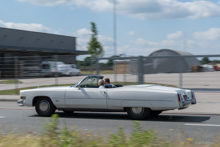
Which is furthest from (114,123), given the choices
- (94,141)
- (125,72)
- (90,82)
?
(125,72)

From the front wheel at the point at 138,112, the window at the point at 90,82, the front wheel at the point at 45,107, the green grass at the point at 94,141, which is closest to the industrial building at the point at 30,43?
the front wheel at the point at 45,107

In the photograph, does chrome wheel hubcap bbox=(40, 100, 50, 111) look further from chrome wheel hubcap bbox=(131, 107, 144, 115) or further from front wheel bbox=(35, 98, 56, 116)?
chrome wheel hubcap bbox=(131, 107, 144, 115)

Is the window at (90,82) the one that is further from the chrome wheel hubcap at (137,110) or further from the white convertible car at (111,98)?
the chrome wheel hubcap at (137,110)

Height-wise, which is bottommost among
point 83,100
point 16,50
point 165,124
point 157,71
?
point 165,124

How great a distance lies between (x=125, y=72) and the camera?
57.2ft

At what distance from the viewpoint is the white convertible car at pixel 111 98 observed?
8977 mm

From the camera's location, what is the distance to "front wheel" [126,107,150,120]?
924 cm

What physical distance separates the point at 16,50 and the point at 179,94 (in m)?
32.3

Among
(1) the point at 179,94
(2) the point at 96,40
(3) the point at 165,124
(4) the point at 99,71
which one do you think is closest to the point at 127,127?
(3) the point at 165,124

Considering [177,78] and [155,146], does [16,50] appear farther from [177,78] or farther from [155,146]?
[155,146]

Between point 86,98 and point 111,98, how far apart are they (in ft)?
2.73

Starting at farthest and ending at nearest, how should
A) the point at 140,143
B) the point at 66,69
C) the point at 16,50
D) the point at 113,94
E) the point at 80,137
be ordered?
the point at 16,50
the point at 66,69
the point at 113,94
the point at 80,137
the point at 140,143

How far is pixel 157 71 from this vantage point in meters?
16.4

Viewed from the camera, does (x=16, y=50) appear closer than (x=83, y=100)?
No
